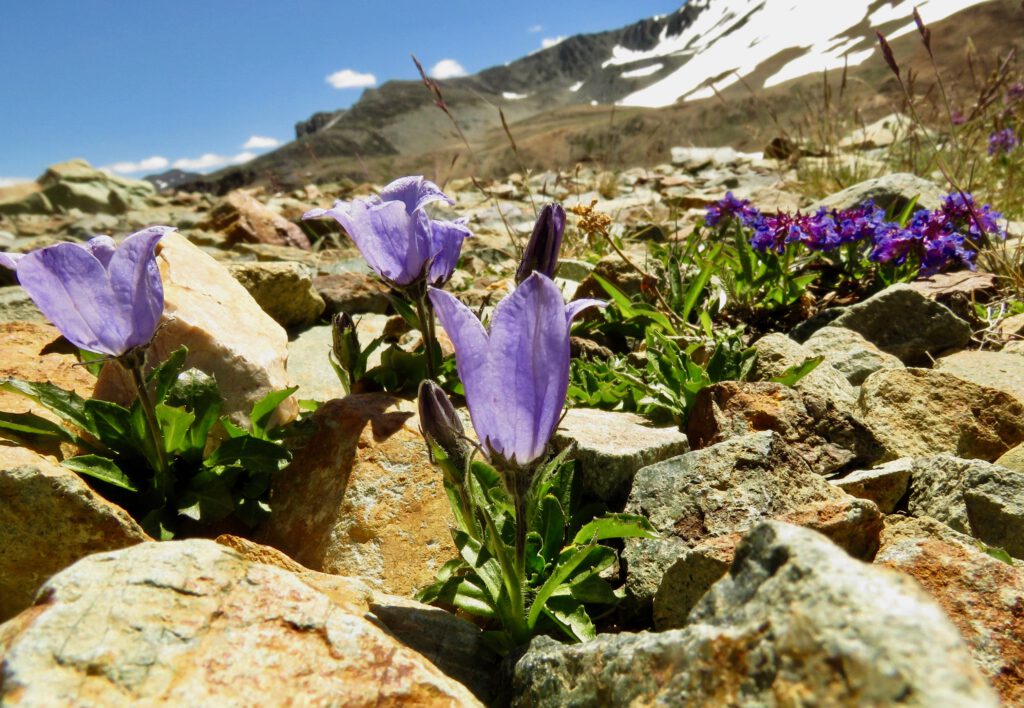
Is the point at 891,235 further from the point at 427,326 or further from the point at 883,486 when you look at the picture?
the point at 427,326

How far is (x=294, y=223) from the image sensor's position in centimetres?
1009

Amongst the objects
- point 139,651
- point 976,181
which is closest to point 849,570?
point 139,651

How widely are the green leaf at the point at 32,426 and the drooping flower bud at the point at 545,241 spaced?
6.17ft

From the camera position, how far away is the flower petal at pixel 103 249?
2.60 meters

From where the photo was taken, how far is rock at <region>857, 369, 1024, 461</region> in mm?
3035

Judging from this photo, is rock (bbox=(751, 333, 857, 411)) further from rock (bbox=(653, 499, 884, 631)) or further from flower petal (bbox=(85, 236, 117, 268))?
flower petal (bbox=(85, 236, 117, 268))

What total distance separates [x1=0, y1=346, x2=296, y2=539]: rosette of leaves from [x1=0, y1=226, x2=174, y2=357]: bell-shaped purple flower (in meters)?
0.38

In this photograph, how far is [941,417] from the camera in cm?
312

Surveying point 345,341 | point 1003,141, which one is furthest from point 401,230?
point 1003,141

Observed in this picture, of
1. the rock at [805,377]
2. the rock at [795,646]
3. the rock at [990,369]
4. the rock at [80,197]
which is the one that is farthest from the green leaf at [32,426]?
the rock at [80,197]

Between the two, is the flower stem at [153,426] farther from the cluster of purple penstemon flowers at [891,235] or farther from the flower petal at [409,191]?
the cluster of purple penstemon flowers at [891,235]

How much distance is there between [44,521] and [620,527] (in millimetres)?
1796

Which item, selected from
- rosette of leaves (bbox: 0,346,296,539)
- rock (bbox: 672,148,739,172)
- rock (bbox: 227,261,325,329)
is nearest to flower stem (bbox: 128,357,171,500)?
rosette of leaves (bbox: 0,346,296,539)

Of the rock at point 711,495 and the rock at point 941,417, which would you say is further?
the rock at point 941,417
